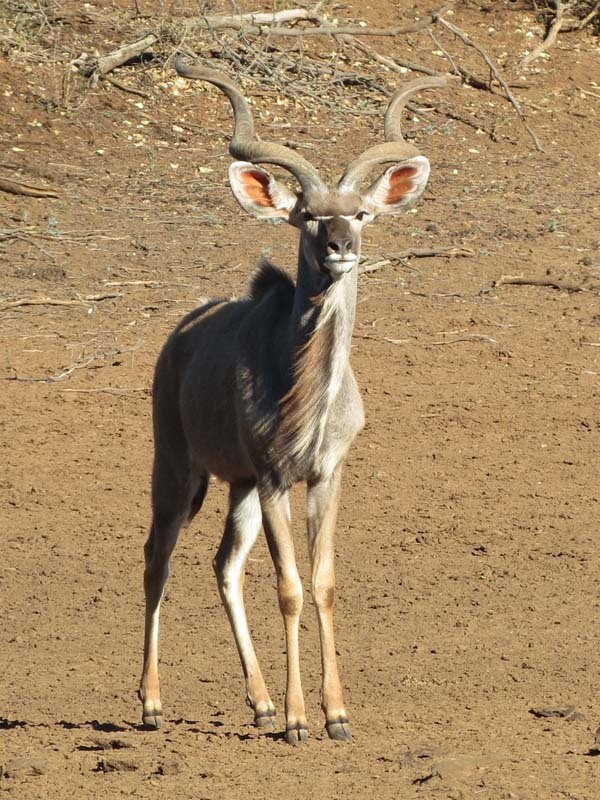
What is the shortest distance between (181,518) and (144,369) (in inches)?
157

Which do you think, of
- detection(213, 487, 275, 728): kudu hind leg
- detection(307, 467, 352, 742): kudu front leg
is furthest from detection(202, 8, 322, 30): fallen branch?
detection(307, 467, 352, 742): kudu front leg

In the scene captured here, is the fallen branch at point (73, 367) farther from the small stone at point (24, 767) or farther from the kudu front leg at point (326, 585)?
the small stone at point (24, 767)

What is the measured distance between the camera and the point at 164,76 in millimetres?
16516

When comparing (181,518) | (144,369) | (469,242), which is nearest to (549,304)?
(469,242)

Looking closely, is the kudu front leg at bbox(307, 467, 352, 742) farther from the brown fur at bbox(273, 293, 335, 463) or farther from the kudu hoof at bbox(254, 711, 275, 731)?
the kudu hoof at bbox(254, 711, 275, 731)

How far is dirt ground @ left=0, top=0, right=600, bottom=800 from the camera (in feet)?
20.0

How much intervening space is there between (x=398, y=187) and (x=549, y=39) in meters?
12.9

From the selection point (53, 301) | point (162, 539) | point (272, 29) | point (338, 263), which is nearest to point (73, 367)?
point (53, 301)

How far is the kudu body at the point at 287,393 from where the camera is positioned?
622 centimetres

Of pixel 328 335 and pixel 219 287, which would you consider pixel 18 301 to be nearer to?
pixel 219 287

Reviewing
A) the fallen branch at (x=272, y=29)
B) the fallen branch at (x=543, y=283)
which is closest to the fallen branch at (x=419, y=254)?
the fallen branch at (x=543, y=283)

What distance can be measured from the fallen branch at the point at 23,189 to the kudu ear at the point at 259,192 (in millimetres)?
7764

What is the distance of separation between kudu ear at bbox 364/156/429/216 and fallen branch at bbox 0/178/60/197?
7785mm

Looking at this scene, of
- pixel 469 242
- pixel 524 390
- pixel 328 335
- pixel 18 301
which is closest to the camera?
pixel 328 335
